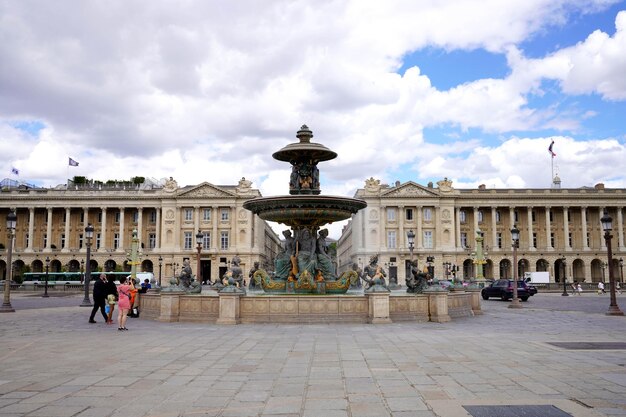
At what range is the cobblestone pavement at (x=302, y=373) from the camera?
Answer: 22.3ft

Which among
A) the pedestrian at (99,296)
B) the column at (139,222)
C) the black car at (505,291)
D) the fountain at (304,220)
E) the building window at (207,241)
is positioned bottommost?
the black car at (505,291)

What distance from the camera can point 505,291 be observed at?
128 feet

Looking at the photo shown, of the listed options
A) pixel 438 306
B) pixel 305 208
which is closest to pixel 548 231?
pixel 305 208

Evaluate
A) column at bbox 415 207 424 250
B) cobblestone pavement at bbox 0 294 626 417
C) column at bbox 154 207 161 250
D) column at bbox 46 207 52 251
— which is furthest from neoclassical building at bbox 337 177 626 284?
cobblestone pavement at bbox 0 294 626 417

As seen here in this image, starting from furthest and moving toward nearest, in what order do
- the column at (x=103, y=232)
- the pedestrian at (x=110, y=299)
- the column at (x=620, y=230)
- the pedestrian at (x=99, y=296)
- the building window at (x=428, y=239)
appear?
the column at (x=103, y=232)
the building window at (x=428, y=239)
the column at (x=620, y=230)
the pedestrian at (x=99, y=296)
the pedestrian at (x=110, y=299)

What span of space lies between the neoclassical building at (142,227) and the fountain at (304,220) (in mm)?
70129

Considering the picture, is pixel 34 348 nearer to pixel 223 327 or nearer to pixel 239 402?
pixel 223 327

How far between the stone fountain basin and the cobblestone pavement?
6288 millimetres

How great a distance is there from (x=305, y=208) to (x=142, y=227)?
3186 inches

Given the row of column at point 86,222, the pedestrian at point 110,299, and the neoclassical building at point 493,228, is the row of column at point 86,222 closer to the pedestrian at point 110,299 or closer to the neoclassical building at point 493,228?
the neoclassical building at point 493,228

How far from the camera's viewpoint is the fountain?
20.3 m

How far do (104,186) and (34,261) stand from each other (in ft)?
58.2

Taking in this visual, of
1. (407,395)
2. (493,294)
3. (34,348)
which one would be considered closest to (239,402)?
(407,395)

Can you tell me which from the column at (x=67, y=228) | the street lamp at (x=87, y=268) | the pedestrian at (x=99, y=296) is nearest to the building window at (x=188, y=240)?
the column at (x=67, y=228)
